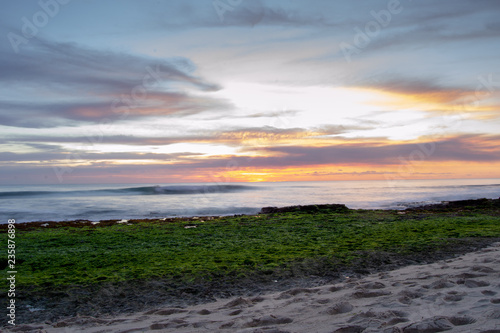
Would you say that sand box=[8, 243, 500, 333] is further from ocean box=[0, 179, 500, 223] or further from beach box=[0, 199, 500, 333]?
ocean box=[0, 179, 500, 223]

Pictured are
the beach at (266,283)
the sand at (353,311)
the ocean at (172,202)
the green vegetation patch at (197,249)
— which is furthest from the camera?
the ocean at (172,202)

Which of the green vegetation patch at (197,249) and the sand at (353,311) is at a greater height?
the sand at (353,311)

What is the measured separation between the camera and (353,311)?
3766mm

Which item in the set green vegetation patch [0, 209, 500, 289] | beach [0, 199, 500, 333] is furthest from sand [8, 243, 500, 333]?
green vegetation patch [0, 209, 500, 289]

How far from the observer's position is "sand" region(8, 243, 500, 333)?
3213mm

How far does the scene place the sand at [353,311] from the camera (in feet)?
10.5

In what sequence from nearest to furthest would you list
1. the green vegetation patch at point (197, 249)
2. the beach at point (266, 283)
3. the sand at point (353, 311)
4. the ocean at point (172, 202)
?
the sand at point (353, 311) < the beach at point (266, 283) < the green vegetation patch at point (197, 249) < the ocean at point (172, 202)

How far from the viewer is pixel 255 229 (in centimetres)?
1375

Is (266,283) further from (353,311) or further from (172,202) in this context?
(172,202)

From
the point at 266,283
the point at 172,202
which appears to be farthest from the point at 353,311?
the point at 172,202

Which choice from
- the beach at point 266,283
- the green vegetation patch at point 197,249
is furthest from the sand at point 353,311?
the green vegetation patch at point 197,249

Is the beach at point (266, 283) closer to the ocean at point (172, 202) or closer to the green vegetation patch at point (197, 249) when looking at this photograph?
the green vegetation patch at point (197, 249)

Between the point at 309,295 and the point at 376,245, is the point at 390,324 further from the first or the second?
the point at 376,245

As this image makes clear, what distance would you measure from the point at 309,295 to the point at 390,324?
1.72 m
